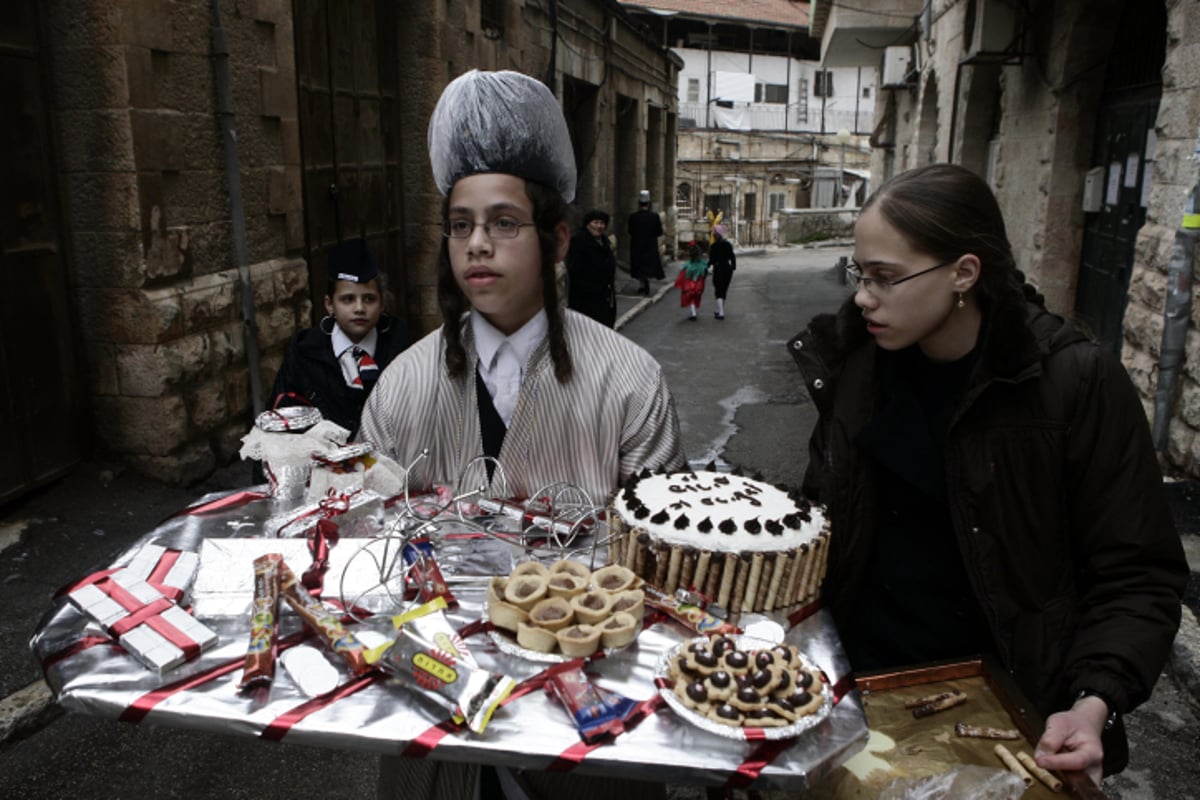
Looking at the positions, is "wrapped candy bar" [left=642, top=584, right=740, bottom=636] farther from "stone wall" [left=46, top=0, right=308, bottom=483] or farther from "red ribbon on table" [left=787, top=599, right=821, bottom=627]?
"stone wall" [left=46, top=0, right=308, bottom=483]

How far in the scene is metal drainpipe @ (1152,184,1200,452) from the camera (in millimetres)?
4727

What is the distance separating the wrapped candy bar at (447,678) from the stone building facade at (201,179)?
156 inches

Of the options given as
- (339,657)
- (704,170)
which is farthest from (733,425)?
(704,170)

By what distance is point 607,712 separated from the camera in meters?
1.43

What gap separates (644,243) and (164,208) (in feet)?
40.5

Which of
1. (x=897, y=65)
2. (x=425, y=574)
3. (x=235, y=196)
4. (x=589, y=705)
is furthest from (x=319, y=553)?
(x=897, y=65)

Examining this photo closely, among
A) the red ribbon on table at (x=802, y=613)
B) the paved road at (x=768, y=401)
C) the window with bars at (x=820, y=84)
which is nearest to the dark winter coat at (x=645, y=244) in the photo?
the paved road at (x=768, y=401)

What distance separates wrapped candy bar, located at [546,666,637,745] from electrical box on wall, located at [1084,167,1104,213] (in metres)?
7.60

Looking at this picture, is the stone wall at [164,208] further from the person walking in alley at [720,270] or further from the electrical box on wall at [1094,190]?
the person walking in alley at [720,270]

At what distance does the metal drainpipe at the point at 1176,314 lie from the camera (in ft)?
15.5

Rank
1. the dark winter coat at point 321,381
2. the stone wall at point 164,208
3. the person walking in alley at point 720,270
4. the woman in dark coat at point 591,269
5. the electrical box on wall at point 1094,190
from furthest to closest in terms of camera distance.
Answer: the person walking in alley at point 720,270
the woman in dark coat at point 591,269
the electrical box on wall at point 1094,190
the stone wall at point 164,208
the dark winter coat at point 321,381

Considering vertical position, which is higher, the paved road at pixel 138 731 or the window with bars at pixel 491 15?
the window with bars at pixel 491 15

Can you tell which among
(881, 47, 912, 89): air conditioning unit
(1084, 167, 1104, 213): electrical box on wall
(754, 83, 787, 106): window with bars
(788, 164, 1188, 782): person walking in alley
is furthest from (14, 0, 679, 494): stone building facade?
(754, 83, 787, 106): window with bars

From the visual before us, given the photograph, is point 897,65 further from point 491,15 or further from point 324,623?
point 324,623
